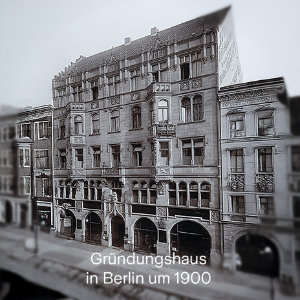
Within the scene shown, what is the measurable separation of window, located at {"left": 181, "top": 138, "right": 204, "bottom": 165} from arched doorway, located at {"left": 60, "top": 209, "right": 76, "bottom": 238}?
10.1 ft

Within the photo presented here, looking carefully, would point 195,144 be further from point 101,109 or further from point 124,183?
point 101,109

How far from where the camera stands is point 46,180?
6.30 metres

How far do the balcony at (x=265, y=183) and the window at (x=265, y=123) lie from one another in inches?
33.7

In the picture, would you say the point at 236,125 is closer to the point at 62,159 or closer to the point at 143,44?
the point at 143,44

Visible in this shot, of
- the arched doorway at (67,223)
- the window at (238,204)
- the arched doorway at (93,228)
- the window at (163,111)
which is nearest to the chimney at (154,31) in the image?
the window at (163,111)

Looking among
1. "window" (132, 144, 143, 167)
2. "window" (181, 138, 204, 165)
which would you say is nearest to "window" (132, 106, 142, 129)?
"window" (132, 144, 143, 167)

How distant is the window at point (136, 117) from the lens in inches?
245

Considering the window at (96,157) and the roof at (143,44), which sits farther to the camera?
the window at (96,157)

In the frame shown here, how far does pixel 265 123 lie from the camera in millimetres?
5375

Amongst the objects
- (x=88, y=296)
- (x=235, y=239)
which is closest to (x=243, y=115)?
(x=235, y=239)

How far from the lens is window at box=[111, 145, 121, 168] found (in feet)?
20.3

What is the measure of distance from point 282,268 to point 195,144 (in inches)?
132

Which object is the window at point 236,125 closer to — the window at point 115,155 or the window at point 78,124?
the window at point 115,155

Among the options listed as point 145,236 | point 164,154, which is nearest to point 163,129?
point 164,154
